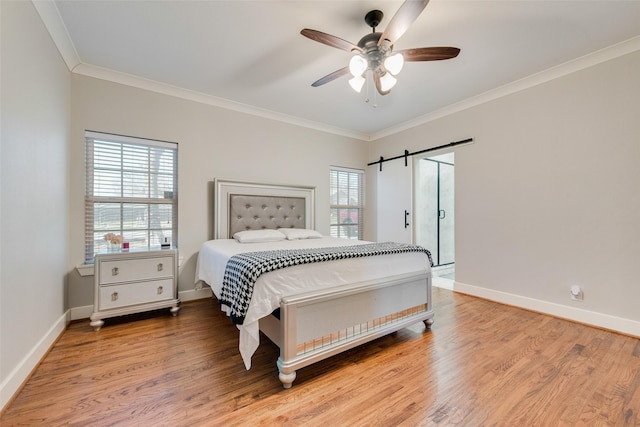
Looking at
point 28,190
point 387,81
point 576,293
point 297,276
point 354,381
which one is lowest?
point 354,381

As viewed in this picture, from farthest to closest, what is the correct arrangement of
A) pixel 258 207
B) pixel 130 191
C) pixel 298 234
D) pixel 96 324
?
pixel 258 207 < pixel 298 234 < pixel 130 191 < pixel 96 324

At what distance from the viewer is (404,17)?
1505 millimetres

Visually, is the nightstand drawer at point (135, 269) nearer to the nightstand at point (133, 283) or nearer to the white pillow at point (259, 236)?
the nightstand at point (133, 283)

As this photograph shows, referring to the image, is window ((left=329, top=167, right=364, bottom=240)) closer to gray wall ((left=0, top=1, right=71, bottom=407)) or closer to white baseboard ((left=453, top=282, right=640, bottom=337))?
white baseboard ((left=453, top=282, right=640, bottom=337))

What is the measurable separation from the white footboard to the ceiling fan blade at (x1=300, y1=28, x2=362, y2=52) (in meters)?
1.65

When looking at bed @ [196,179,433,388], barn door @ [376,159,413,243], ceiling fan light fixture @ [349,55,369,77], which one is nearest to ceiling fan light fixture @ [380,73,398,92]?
ceiling fan light fixture @ [349,55,369,77]

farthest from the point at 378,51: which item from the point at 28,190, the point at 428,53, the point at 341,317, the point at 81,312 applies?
the point at 81,312

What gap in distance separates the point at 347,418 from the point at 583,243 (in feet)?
9.10

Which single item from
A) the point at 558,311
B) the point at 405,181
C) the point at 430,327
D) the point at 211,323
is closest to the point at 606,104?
the point at 558,311

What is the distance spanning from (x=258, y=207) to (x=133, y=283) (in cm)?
158

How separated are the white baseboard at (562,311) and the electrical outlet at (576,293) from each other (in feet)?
0.33

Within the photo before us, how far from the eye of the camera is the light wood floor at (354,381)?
135cm

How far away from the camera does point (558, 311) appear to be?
8.71 ft

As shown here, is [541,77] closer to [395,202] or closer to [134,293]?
[395,202]
